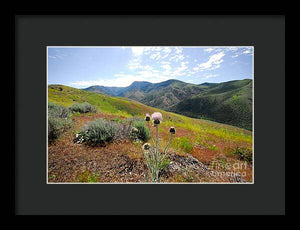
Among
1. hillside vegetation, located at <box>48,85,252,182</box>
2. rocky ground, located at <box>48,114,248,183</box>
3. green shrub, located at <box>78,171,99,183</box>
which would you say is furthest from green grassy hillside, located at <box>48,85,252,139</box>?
green shrub, located at <box>78,171,99,183</box>

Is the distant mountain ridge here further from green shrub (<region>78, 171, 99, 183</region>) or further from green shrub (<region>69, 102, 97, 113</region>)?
green shrub (<region>78, 171, 99, 183</region>)

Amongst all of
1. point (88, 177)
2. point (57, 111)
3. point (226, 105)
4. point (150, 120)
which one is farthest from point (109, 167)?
point (226, 105)

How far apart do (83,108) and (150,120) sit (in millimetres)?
1229

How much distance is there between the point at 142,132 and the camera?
5.88 ft

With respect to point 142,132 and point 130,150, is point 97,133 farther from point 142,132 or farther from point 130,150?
point 142,132

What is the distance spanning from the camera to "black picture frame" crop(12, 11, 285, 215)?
1.40 metres

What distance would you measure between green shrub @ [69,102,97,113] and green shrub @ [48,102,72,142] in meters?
0.11

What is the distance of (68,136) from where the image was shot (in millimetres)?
1658

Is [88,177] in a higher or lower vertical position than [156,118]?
lower

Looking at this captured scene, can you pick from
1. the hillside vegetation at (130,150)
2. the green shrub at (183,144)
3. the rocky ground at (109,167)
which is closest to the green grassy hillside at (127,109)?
the hillside vegetation at (130,150)
